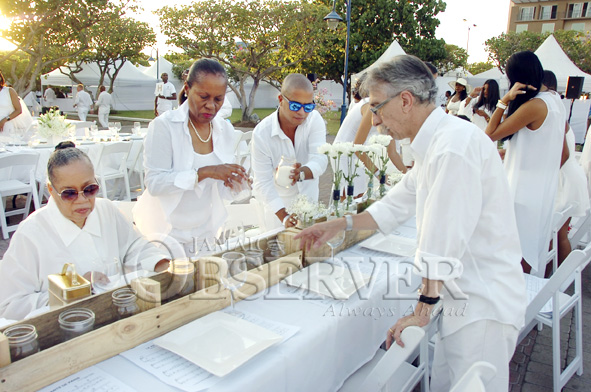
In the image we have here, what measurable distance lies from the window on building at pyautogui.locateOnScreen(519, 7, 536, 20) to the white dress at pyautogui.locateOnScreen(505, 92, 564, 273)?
7968 centimetres

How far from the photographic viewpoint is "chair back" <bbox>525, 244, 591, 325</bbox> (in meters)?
2.07

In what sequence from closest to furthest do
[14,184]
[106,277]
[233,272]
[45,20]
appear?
[233,272], [106,277], [14,184], [45,20]

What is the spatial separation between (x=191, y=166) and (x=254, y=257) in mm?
896

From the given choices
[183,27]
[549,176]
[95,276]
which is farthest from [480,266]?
[183,27]

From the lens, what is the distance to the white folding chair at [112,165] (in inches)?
249

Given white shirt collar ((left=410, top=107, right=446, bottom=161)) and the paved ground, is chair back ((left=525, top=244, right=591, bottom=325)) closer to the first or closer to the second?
the paved ground

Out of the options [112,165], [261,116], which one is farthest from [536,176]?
[261,116]

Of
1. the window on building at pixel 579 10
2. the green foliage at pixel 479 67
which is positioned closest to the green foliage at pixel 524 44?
the green foliage at pixel 479 67

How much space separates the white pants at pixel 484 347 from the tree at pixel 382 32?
25.4 metres

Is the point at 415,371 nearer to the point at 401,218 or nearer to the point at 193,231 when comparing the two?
the point at 401,218

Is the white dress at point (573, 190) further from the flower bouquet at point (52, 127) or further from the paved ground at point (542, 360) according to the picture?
the flower bouquet at point (52, 127)

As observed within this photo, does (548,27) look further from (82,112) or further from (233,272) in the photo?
(233,272)

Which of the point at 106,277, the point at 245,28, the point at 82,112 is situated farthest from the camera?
the point at 245,28

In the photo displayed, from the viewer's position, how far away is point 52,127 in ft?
21.5
